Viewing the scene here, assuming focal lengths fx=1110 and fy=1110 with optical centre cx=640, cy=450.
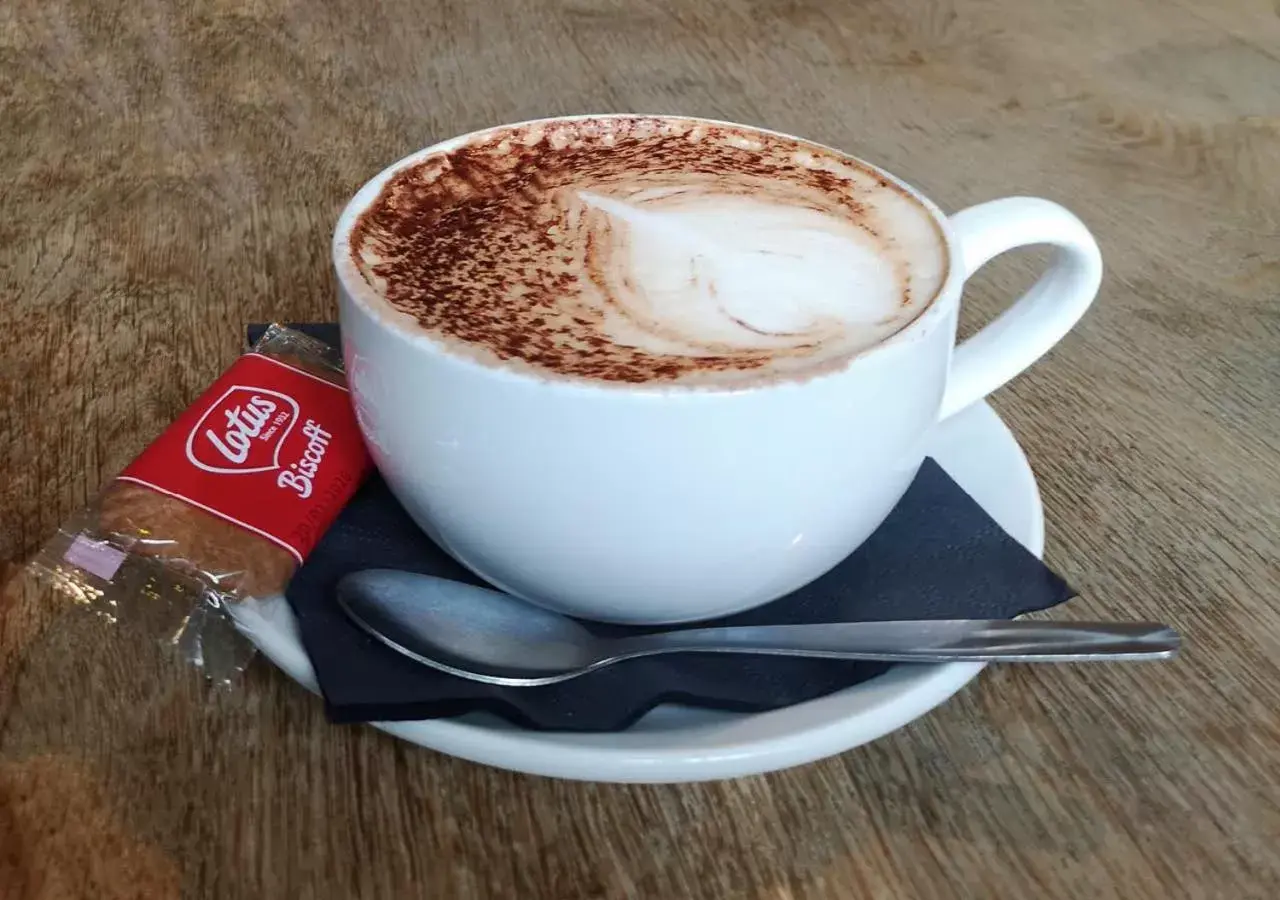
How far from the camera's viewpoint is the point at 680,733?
0.54 meters

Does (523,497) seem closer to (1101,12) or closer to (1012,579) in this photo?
(1012,579)

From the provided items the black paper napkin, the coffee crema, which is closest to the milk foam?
the coffee crema

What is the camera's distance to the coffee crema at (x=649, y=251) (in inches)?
22.5

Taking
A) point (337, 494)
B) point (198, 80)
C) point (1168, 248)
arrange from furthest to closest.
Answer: point (198, 80) < point (1168, 248) < point (337, 494)

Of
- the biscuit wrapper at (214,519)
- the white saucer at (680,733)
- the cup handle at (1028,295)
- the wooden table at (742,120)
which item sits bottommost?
the wooden table at (742,120)

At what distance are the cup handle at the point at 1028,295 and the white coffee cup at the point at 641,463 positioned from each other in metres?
0.03

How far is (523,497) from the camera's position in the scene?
1.77 feet

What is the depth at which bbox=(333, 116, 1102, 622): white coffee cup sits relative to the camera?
508 millimetres

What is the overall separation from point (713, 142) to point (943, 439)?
0.27 m

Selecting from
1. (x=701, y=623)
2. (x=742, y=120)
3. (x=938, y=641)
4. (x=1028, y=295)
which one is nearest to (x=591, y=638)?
(x=701, y=623)

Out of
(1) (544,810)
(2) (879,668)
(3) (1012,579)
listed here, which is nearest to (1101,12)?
(3) (1012,579)

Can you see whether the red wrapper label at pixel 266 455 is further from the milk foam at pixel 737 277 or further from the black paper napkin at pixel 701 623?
the milk foam at pixel 737 277

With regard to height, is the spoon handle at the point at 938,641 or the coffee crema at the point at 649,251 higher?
the coffee crema at the point at 649,251

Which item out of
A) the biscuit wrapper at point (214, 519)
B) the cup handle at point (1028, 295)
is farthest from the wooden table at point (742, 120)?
the cup handle at point (1028, 295)
